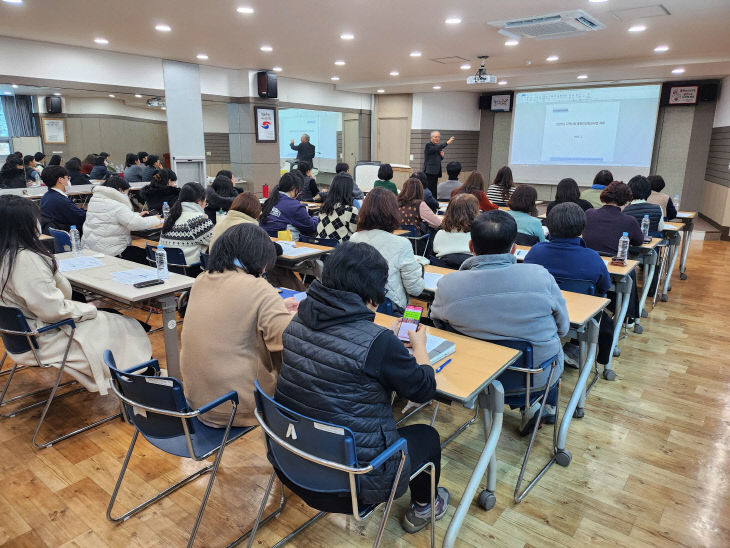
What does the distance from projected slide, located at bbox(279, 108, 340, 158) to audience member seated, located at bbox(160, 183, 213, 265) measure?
9.10 metres

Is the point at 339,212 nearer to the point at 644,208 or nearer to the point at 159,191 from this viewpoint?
the point at 159,191

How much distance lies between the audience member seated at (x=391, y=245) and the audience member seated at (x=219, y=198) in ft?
7.55

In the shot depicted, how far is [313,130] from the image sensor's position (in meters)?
14.0

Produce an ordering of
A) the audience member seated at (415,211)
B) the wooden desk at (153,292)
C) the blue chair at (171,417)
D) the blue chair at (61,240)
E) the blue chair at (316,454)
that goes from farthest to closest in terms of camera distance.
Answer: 1. the audience member seated at (415,211)
2. the blue chair at (61,240)
3. the wooden desk at (153,292)
4. the blue chair at (171,417)
5. the blue chair at (316,454)

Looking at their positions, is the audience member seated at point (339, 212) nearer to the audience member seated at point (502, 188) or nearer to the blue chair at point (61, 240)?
the blue chair at point (61, 240)

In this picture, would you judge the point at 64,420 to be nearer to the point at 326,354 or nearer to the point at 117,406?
the point at 117,406

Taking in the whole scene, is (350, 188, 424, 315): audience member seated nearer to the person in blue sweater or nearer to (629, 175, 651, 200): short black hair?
the person in blue sweater

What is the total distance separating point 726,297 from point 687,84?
6381mm

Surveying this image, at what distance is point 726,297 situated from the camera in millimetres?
5465

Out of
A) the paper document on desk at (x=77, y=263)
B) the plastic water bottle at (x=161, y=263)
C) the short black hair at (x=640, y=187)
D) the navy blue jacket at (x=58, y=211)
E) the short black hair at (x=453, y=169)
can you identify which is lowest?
the paper document on desk at (x=77, y=263)

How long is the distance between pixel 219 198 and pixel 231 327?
3367 millimetres

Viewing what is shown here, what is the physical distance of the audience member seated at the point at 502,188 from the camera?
657cm

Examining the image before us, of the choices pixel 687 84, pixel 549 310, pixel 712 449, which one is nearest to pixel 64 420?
pixel 549 310

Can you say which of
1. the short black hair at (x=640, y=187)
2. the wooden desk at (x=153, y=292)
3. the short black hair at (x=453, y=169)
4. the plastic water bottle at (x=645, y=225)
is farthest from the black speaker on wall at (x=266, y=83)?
the plastic water bottle at (x=645, y=225)
